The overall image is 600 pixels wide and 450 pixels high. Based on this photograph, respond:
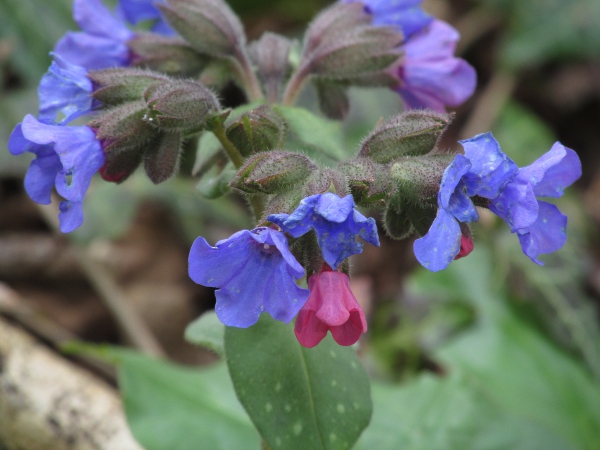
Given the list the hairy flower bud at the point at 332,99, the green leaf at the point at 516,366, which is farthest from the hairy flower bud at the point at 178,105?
the green leaf at the point at 516,366

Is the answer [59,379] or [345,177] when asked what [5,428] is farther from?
[345,177]

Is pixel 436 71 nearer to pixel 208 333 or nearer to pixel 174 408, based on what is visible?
pixel 208 333

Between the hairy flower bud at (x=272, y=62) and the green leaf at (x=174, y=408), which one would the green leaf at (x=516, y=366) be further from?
the hairy flower bud at (x=272, y=62)

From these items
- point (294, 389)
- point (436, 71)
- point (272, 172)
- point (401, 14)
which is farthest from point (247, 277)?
point (401, 14)

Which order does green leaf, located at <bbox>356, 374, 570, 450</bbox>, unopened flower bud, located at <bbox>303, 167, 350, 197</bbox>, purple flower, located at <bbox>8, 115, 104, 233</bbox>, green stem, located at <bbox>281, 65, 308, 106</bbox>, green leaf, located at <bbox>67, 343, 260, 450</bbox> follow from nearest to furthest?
1. unopened flower bud, located at <bbox>303, 167, 350, 197</bbox>
2. purple flower, located at <bbox>8, 115, 104, 233</bbox>
3. green stem, located at <bbox>281, 65, 308, 106</bbox>
4. green leaf, located at <bbox>67, 343, 260, 450</bbox>
5. green leaf, located at <bbox>356, 374, 570, 450</bbox>

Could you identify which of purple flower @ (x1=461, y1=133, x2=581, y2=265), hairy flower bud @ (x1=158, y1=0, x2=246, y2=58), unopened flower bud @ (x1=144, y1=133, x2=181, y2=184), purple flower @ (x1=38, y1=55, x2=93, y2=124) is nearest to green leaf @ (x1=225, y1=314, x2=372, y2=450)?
unopened flower bud @ (x1=144, y1=133, x2=181, y2=184)

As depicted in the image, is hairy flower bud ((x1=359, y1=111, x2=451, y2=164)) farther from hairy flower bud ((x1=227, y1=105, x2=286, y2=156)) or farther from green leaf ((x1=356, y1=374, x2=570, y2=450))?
green leaf ((x1=356, y1=374, x2=570, y2=450))
